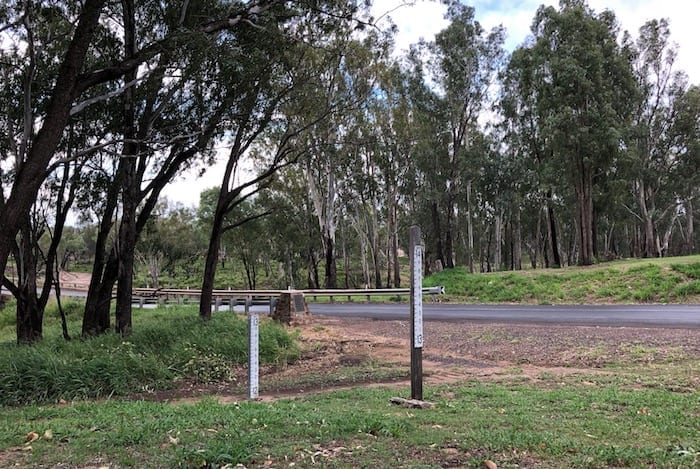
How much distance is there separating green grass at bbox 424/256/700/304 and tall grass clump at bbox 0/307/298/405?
46.9 feet

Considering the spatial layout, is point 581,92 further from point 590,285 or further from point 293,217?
point 293,217

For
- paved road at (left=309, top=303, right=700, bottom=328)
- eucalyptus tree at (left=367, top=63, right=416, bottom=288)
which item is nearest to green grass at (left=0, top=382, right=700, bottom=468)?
paved road at (left=309, top=303, right=700, bottom=328)

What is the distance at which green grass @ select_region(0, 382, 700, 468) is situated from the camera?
404 centimetres

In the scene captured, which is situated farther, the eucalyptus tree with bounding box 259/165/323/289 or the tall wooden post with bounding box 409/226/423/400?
the eucalyptus tree with bounding box 259/165/323/289

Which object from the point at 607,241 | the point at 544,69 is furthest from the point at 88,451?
the point at 607,241

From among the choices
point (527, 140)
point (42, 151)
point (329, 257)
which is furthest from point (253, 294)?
point (527, 140)

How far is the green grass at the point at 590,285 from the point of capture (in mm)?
20500

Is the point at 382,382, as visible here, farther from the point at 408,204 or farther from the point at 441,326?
the point at 408,204

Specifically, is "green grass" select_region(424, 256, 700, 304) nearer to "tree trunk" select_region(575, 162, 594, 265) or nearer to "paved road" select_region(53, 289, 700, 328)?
"tree trunk" select_region(575, 162, 594, 265)

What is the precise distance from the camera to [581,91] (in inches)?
1087

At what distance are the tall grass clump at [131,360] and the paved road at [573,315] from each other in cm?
701

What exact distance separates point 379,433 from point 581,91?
27249 millimetres

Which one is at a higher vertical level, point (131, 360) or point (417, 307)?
point (417, 307)

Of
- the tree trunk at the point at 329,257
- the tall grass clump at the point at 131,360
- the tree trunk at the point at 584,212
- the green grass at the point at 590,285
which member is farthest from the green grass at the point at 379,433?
the tree trunk at the point at 329,257
